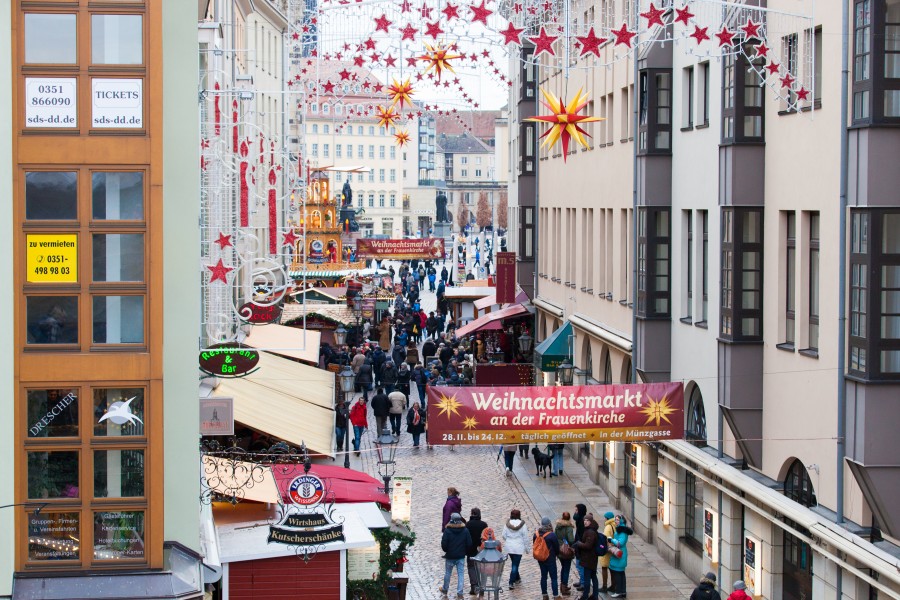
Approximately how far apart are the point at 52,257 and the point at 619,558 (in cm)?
1024

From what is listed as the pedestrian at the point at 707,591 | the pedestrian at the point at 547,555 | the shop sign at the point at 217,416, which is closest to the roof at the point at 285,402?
the shop sign at the point at 217,416

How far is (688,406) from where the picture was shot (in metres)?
25.4

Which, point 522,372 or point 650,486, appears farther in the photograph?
point 522,372

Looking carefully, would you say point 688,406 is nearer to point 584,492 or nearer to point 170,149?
point 584,492

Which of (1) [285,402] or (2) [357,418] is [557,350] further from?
(1) [285,402]

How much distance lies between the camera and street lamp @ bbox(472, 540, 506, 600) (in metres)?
21.5

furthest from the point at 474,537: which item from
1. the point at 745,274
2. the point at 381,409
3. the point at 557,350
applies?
the point at 557,350

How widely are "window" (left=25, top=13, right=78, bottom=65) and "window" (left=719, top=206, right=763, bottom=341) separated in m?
9.61

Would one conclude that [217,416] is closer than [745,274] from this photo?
Yes

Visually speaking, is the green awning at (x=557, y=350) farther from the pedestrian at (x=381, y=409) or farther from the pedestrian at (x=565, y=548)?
the pedestrian at (x=565, y=548)

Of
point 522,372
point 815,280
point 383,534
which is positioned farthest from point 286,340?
point 815,280

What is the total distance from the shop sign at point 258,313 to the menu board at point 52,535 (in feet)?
23.1

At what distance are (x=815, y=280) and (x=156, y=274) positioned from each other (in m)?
8.18

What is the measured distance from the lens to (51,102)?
52.5ft
